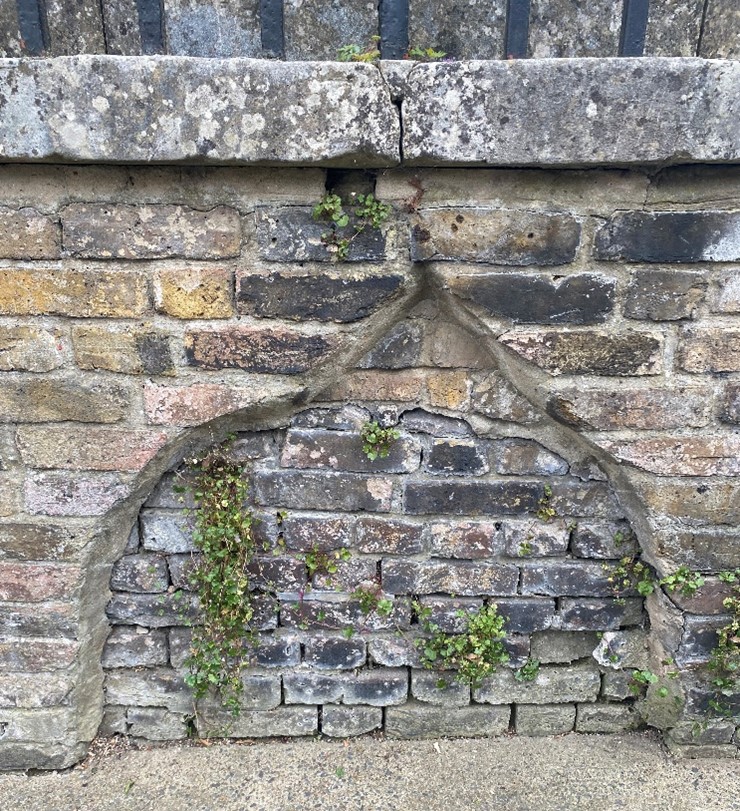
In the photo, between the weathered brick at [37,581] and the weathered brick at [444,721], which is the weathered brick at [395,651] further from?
the weathered brick at [37,581]

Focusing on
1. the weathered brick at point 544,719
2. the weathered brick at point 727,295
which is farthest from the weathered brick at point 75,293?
the weathered brick at point 544,719

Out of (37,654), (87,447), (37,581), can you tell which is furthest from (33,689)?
(87,447)

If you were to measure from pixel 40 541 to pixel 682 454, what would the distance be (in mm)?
1779

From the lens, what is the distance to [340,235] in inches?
57.9

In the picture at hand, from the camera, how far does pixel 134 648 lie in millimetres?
1830

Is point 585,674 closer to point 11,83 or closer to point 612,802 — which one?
point 612,802

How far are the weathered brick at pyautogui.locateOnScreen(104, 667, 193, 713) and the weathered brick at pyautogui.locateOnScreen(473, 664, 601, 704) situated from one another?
36.9 inches

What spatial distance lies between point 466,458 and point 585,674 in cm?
82

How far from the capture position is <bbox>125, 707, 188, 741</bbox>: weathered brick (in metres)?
1.88

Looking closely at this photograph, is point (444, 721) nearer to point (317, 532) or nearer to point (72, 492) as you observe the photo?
point (317, 532)

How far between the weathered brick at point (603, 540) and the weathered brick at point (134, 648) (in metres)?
1.31

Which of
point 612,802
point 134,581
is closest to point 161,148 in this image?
point 134,581

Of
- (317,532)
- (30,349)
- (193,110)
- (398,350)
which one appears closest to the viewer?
(193,110)

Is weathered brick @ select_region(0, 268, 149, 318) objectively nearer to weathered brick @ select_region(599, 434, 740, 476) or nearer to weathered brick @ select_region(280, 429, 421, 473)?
weathered brick @ select_region(280, 429, 421, 473)
